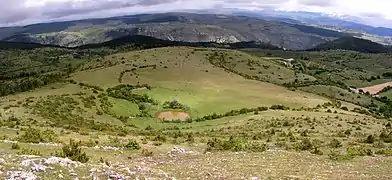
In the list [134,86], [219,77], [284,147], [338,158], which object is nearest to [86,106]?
[134,86]

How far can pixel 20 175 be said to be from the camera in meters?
17.4

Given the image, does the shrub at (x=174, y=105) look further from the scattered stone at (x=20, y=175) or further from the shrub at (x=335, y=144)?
the scattered stone at (x=20, y=175)

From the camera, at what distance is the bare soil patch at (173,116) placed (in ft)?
238

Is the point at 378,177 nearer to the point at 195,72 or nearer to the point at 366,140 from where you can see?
the point at 366,140

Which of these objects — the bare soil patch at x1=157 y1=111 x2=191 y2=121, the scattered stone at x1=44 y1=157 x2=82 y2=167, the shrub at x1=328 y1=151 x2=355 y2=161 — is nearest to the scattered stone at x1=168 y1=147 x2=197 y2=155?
the shrub at x1=328 y1=151 x2=355 y2=161

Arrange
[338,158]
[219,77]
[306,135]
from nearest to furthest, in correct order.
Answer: [338,158] → [306,135] → [219,77]

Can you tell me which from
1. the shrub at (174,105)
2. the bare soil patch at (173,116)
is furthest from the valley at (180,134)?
the shrub at (174,105)

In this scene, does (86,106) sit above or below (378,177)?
below

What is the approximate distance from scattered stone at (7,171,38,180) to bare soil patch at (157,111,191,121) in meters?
53.2

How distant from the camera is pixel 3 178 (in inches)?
670

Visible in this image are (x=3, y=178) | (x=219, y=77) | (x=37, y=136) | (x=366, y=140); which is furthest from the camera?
(x=219, y=77)

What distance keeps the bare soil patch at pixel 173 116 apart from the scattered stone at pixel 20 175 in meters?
53.2

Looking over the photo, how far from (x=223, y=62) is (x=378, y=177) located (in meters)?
154

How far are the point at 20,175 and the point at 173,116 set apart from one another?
187ft
